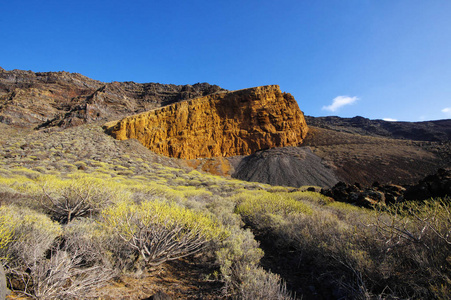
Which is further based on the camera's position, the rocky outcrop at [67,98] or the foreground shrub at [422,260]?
the rocky outcrop at [67,98]

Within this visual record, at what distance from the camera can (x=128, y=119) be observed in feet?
135

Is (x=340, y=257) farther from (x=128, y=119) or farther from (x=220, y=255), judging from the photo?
(x=128, y=119)

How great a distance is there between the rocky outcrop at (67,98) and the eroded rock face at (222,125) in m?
14.6

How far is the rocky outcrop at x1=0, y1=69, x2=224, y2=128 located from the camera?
153 ft

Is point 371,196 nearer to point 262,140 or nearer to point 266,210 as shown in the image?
point 266,210

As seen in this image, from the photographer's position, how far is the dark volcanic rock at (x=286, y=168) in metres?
28.7

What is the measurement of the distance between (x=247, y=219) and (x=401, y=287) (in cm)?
509

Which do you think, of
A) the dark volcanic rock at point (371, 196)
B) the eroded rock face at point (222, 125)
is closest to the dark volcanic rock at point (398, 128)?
the eroded rock face at point (222, 125)

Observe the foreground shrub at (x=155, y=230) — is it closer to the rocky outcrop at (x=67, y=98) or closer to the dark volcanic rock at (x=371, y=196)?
the dark volcanic rock at (x=371, y=196)

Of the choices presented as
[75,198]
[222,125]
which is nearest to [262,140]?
[222,125]

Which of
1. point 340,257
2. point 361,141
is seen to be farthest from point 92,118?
point 361,141

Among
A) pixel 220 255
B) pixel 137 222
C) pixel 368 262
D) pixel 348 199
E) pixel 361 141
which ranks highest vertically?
pixel 361 141

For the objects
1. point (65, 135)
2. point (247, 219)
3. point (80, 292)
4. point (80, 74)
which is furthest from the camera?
point (80, 74)

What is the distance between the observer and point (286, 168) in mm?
31875
